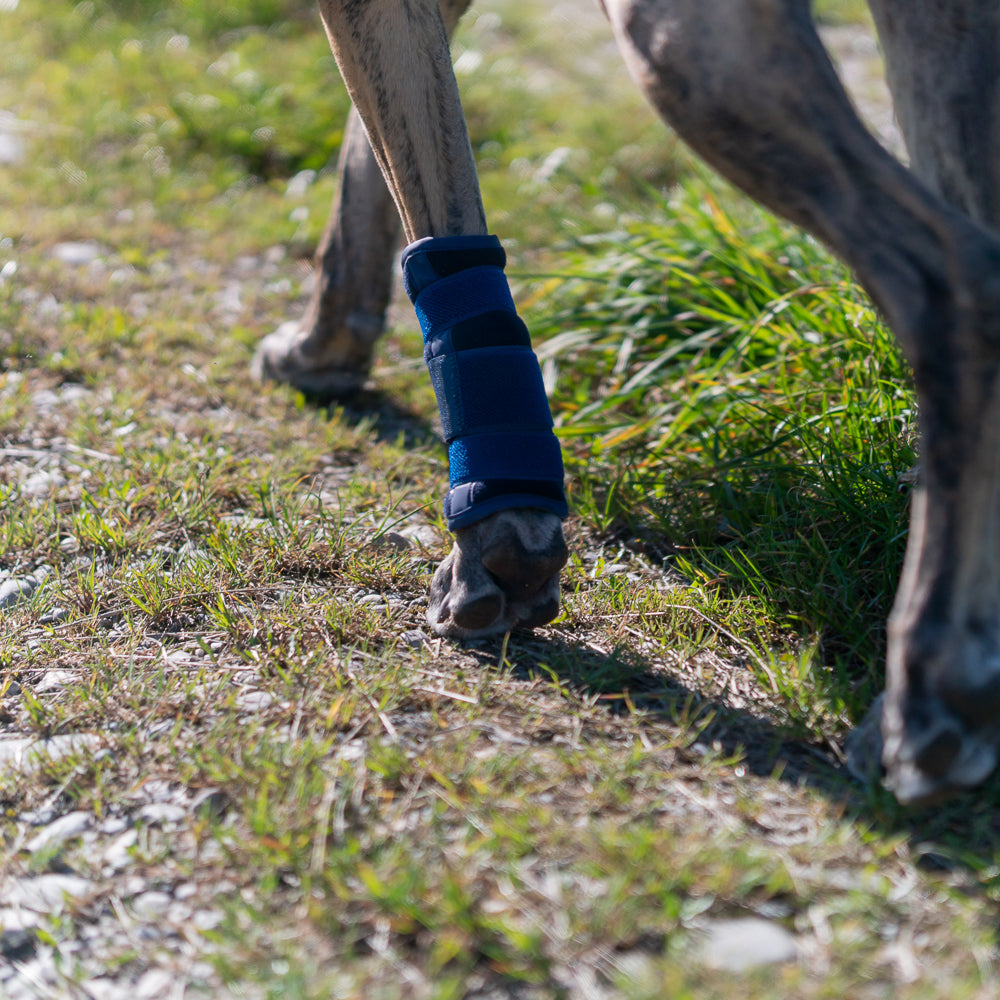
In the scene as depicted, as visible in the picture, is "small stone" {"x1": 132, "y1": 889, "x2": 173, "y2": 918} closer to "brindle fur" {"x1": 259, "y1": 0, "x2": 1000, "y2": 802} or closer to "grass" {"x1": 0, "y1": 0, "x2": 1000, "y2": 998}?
"grass" {"x1": 0, "y1": 0, "x2": 1000, "y2": 998}

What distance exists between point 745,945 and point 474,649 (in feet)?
2.51

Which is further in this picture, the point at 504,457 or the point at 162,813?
the point at 504,457

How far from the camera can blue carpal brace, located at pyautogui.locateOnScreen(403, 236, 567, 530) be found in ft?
5.89

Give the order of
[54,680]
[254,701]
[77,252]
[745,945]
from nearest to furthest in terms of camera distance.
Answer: [745,945] → [254,701] → [54,680] → [77,252]

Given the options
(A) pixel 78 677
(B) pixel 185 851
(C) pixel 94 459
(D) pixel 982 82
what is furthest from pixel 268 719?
(D) pixel 982 82

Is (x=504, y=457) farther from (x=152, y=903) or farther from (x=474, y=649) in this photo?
(x=152, y=903)

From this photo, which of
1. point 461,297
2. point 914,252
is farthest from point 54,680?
point 914,252

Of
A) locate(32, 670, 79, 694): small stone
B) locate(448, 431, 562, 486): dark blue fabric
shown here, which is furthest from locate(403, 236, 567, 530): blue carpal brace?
locate(32, 670, 79, 694): small stone

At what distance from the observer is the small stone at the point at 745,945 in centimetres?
119

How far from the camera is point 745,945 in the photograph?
1.21 metres

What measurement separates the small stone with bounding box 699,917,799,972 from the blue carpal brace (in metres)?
0.78

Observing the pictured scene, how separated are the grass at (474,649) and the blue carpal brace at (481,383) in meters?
0.29

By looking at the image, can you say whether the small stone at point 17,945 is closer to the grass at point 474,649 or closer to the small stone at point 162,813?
the grass at point 474,649

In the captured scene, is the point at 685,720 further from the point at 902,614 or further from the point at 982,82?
the point at 982,82
